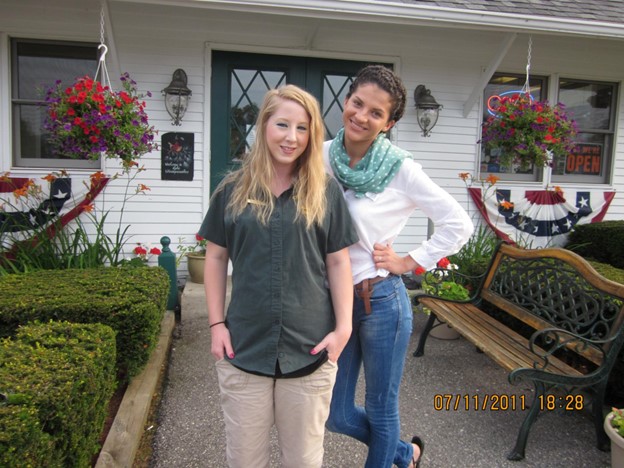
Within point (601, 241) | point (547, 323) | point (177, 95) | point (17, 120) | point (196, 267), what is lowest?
point (196, 267)

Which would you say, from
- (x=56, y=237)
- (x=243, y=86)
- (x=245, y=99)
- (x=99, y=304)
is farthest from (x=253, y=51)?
(x=99, y=304)

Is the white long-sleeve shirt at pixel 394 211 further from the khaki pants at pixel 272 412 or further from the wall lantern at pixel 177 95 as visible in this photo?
the wall lantern at pixel 177 95

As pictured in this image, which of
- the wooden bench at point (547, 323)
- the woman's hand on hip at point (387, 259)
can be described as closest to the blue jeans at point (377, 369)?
the woman's hand on hip at point (387, 259)

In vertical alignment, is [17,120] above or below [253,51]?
below

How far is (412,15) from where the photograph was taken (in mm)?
4520

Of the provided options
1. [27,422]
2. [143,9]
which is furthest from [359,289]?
[143,9]

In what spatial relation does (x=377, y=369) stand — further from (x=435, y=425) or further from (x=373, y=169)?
(x=435, y=425)

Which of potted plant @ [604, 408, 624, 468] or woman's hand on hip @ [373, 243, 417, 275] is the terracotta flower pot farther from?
potted plant @ [604, 408, 624, 468]

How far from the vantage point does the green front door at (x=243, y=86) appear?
5.35 meters

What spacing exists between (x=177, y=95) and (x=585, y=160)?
538 centimetres

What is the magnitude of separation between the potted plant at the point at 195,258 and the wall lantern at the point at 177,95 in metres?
1.39

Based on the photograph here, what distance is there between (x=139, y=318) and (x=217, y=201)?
1.50 meters

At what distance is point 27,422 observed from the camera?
1479 millimetres

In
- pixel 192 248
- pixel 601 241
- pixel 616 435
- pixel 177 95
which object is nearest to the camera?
pixel 616 435
